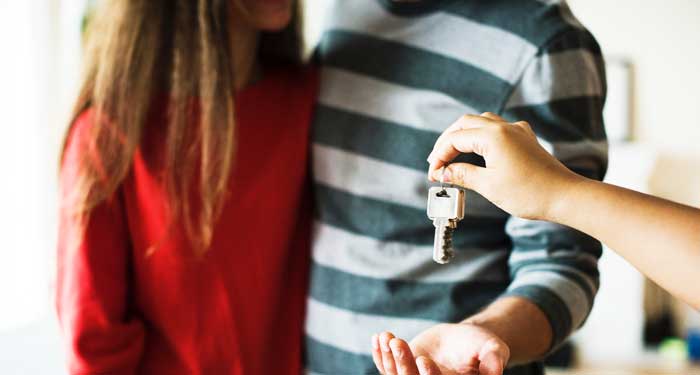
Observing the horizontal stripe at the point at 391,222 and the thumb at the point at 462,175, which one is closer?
the thumb at the point at 462,175

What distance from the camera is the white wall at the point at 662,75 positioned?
244 cm

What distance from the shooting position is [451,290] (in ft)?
2.66

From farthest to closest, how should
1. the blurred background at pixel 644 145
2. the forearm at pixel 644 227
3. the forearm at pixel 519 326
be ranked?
1. the blurred background at pixel 644 145
2. the forearm at pixel 519 326
3. the forearm at pixel 644 227

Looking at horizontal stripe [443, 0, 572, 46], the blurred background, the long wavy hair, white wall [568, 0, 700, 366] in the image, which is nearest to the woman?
the long wavy hair

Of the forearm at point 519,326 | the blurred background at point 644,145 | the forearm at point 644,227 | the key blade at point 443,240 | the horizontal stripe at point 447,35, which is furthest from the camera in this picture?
the blurred background at point 644,145

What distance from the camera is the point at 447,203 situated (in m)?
→ 0.50

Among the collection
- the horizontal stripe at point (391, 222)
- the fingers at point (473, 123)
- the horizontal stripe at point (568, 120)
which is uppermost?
the fingers at point (473, 123)

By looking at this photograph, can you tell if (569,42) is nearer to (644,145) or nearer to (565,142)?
(565,142)

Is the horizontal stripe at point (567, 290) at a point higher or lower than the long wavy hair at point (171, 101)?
lower

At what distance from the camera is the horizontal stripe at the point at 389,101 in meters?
0.81

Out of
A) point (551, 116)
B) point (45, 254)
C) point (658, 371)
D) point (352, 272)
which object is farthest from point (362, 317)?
point (658, 371)

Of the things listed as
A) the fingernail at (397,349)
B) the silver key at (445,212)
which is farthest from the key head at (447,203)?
the fingernail at (397,349)

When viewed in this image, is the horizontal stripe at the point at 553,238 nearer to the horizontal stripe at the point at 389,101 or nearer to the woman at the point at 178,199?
the horizontal stripe at the point at 389,101

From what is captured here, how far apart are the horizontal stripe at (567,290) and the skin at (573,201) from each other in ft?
0.83
